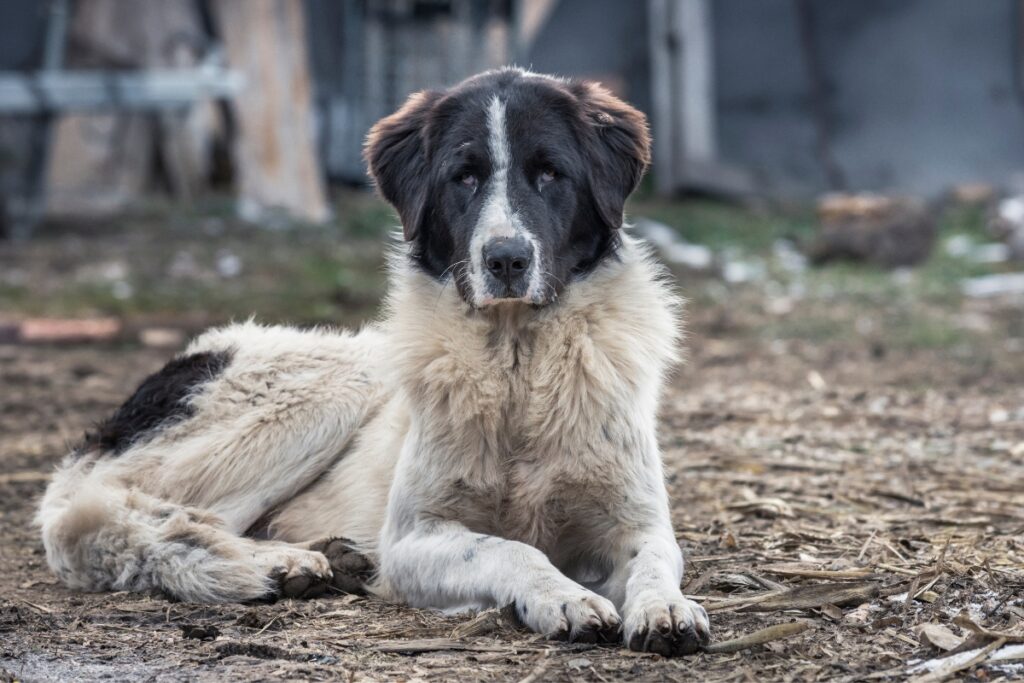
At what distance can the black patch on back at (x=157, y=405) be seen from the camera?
4.45 metres

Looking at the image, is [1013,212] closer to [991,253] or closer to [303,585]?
[991,253]

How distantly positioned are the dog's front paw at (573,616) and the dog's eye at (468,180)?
1.22m

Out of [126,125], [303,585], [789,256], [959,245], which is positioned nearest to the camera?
[303,585]

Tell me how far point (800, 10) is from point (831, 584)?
1348 centimetres

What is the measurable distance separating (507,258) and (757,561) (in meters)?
1.25

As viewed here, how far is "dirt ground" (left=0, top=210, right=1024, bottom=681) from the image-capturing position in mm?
3082

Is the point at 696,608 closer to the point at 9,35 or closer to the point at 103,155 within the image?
the point at 103,155

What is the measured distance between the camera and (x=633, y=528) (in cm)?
367

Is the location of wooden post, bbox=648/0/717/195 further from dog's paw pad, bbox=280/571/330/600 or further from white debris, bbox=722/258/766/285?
dog's paw pad, bbox=280/571/330/600

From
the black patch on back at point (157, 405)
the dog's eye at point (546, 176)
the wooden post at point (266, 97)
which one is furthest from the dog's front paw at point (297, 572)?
the wooden post at point (266, 97)

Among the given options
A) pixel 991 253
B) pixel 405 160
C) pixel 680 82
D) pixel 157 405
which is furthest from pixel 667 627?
pixel 680 82

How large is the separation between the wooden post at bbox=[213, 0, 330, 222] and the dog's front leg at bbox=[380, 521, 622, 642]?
29.8 feet

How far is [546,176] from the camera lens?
12.5 ft

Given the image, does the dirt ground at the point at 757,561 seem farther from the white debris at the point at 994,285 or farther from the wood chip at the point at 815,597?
the white debris at the point at 994,285
